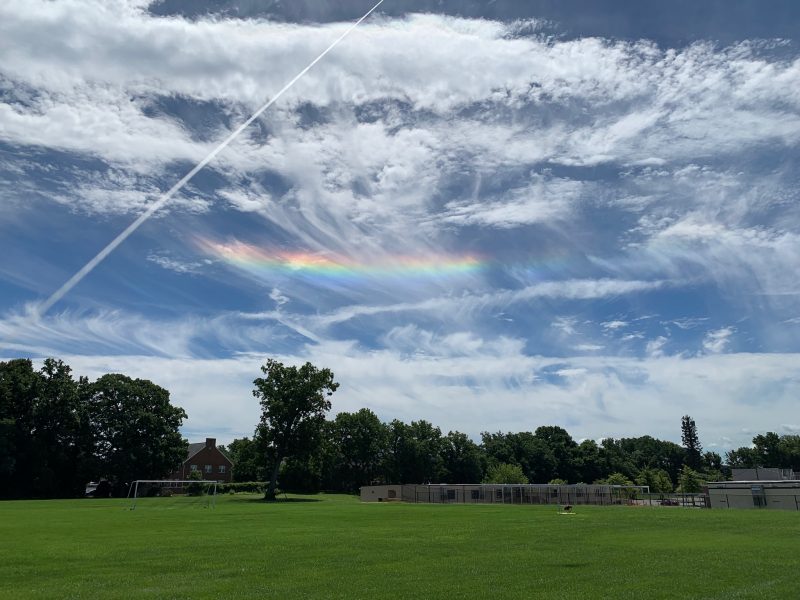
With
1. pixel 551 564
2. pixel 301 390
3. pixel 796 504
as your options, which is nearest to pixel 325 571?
pixel 551 564

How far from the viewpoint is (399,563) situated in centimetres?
1788

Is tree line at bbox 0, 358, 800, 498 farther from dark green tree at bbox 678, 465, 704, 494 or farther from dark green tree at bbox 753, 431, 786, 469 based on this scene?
dark green tree at bbox 753, 431, 786, 469

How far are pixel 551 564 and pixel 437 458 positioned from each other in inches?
4386

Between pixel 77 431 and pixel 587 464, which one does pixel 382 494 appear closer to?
pixel 77 431

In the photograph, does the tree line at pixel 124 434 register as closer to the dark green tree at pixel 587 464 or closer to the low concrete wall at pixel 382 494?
the low concrete wall at pixel 382 494

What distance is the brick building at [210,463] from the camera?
126 m

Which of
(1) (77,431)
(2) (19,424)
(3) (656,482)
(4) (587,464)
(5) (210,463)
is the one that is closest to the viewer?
(2) (19,424)

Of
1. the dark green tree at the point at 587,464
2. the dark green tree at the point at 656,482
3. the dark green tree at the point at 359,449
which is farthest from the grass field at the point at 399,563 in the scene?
the dark green tree at the point at 587,464

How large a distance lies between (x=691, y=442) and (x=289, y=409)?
137420 mm

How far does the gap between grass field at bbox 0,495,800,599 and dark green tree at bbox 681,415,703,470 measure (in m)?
160

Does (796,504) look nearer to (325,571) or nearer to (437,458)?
(325,571)

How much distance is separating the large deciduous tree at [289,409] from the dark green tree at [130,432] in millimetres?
16783

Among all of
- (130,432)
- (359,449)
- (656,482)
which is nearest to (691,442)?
(656,482)

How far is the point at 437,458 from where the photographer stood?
126 m
